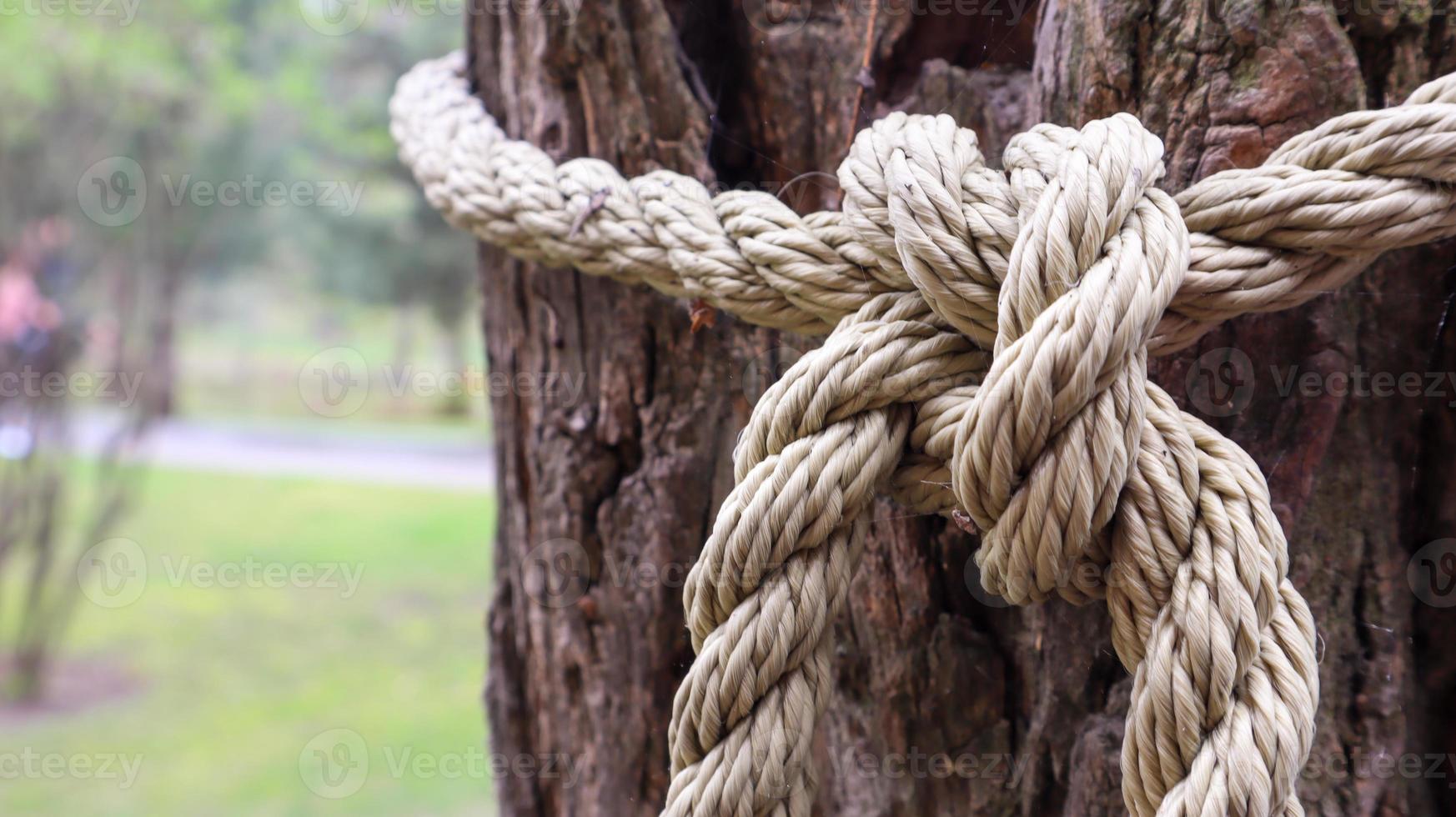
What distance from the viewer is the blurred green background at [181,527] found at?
10.2 ft

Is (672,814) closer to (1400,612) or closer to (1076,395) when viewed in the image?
(1076,395)

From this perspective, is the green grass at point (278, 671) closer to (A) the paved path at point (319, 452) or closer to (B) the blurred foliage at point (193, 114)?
(A) the paved path at point (319, 452)

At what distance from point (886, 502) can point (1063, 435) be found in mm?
231

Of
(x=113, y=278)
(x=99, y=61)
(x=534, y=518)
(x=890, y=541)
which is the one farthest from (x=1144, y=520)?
(x=113, y=278)

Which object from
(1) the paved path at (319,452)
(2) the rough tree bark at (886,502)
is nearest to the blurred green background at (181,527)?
(1) the paved path at (319,452)

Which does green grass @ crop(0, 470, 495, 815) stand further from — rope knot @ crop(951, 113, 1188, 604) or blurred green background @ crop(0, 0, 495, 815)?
rope knot @ crop(951, 113, 1188, 604)

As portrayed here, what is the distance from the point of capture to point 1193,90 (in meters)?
0.60

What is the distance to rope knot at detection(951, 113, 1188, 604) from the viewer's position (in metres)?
0.45

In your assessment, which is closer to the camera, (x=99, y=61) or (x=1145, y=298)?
(x=1145, y=298)

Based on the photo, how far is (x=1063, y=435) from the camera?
46cm

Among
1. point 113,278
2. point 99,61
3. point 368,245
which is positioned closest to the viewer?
point 99,61

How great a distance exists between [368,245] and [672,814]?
6580mm

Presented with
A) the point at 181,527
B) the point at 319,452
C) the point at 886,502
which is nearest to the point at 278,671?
the point at 181,527

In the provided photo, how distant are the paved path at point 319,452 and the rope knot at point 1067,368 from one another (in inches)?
251
